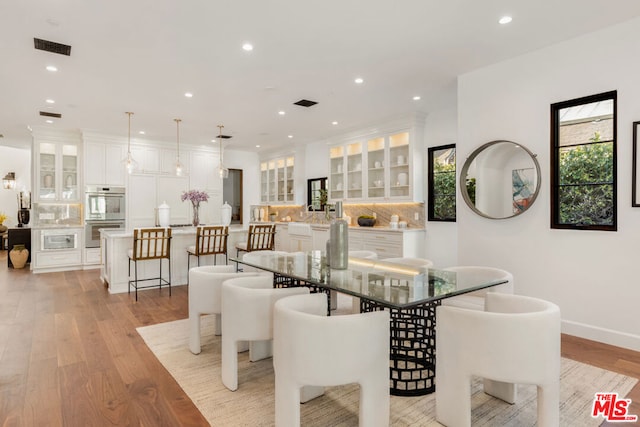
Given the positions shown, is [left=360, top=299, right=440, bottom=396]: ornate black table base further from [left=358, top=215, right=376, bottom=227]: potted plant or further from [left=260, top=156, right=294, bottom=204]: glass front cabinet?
[left=260, top=156, right=294, bottom=204]: glass front cabinet

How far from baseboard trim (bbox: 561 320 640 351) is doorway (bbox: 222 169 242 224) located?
7795 millimetres

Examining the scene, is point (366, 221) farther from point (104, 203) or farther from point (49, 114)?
point (49, 114)

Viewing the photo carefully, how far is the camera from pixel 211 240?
5.61 metres

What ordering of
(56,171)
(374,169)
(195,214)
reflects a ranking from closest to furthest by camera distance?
(195,214) → (374,169) → (56,171)

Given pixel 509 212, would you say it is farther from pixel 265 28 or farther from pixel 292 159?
pixel 292 159

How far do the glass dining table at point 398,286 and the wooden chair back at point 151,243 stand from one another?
2535 mm

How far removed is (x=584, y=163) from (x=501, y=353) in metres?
2.52

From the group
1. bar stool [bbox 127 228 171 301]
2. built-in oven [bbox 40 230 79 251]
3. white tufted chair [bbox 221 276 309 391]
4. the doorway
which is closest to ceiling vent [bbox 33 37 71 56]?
bar stool [bbox 127 228 171 301]

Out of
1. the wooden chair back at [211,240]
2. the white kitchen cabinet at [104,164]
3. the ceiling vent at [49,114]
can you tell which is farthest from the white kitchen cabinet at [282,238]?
the ceiling vent at [49,114]

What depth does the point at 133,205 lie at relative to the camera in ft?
25.2

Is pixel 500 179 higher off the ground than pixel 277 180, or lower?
lower

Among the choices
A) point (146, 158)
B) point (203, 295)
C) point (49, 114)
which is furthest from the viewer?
point (146, 158)

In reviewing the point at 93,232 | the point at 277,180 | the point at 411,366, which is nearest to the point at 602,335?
the point at 411,366

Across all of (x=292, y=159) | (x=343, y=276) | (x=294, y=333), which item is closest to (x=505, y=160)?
(x=343, y=276)
